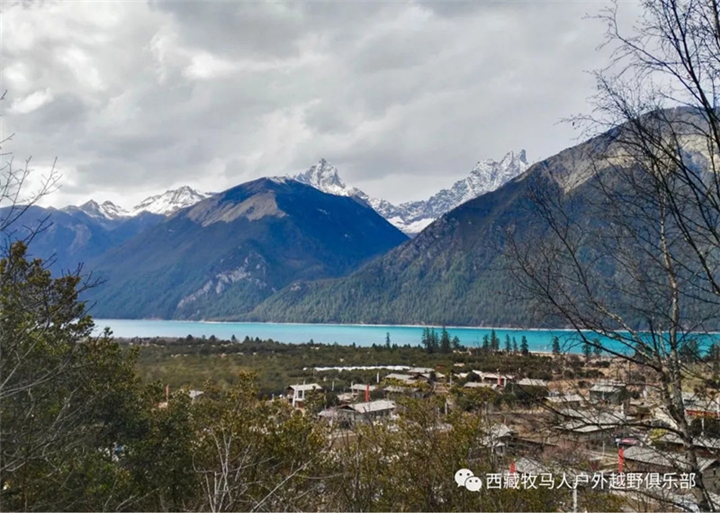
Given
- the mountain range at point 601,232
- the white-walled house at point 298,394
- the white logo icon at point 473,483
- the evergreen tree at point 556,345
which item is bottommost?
the white-walled house at point 298,394

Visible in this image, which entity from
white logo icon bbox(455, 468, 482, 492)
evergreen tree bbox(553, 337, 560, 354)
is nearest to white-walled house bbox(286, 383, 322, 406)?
white logo icon bbox(455, 468, 482, 492)

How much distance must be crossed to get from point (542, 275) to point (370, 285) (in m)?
153

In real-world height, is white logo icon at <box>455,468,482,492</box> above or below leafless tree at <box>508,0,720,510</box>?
below

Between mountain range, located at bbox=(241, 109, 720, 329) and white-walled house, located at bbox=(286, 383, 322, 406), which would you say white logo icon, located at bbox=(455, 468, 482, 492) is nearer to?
mountain range, located at bbox=(241, 109, 720, 329)

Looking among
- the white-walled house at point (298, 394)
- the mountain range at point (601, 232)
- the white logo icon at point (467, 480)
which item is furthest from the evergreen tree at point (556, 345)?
the white-walled house at point (298, 394)

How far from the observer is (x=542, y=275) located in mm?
2961

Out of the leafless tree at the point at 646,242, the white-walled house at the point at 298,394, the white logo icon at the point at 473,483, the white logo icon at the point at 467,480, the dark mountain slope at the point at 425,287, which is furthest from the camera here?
the dark mountain slope at the point at 425,287

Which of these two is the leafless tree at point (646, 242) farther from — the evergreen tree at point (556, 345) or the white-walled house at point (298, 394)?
the white-walled house at point (298, 394)

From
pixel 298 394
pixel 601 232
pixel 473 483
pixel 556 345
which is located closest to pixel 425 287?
pixel 298 394

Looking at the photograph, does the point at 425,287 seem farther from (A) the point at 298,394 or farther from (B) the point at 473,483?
A: (B) the point at 473,483

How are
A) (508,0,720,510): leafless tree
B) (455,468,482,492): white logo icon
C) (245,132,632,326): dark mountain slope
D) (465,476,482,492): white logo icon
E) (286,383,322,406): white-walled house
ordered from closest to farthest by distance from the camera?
(508,0,720,510): leafless tree → (465,476,482,492): white logo icon → (455,468,482,492): white logo icon → (286,383,322,406): white-walled house → (245,132,632,326): dark mountain slope

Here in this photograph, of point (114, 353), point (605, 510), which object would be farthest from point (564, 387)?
point (114, 353)

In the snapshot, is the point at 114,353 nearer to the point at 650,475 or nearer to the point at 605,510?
the point at 605,510

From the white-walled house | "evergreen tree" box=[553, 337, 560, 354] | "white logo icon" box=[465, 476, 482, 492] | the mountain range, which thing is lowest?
the white-walled house
